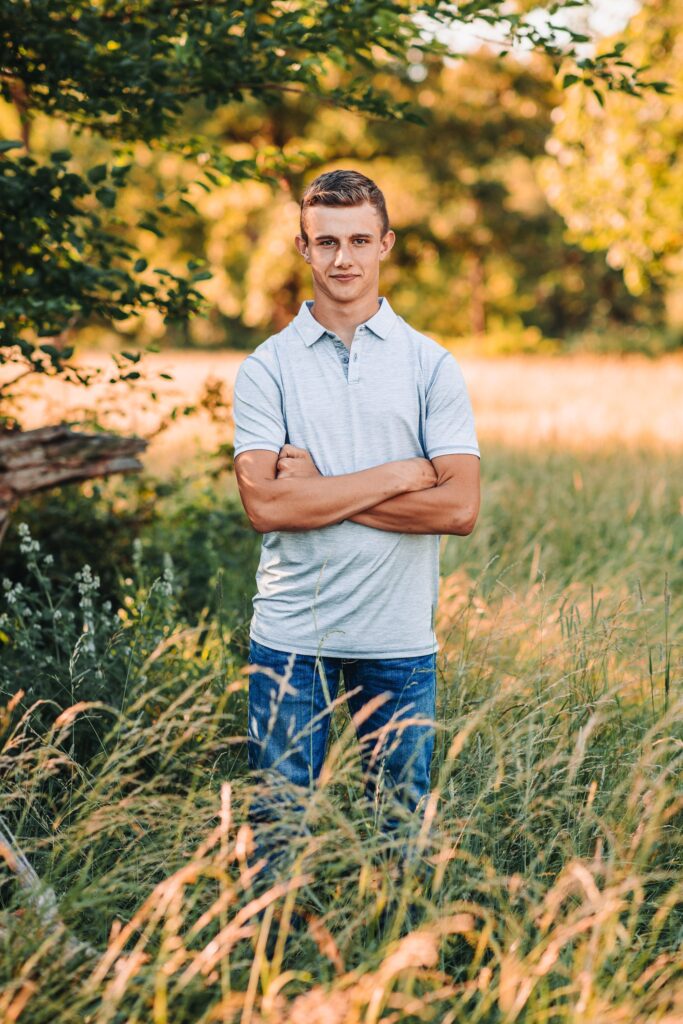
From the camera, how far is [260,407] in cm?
276

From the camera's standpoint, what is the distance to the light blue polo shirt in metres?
2.70

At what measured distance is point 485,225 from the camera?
91.4 feet

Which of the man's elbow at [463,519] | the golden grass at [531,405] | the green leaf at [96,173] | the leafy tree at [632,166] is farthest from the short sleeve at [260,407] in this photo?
the leafy tree at [632,166]

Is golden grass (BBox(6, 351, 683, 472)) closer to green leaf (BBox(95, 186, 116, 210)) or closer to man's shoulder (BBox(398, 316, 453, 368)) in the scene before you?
green leaf (BBox(95, 186, 116, 210))

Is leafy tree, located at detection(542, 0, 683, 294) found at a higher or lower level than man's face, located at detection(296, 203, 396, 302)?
higher

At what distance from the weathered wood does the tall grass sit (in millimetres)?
656

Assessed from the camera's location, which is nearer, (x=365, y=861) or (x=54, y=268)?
(x=365, y=861)

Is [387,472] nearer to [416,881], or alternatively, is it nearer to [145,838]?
[416,881]

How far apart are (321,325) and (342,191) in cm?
37

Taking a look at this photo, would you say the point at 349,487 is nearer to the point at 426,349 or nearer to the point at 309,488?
the point at 309,488

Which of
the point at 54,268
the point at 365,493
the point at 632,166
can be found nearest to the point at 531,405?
the point at 632,166

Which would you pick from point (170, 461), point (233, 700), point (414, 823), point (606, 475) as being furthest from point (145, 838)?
point (170, 461)

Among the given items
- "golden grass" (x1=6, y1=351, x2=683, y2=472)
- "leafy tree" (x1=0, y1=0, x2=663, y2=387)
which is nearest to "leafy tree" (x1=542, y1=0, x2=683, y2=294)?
"golden grass" (x1=6, y1=351, x2=683, y2=472)

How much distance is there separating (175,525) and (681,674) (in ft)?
9.75
